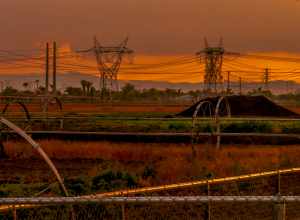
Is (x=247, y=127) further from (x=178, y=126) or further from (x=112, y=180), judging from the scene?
(x=112, y=180)

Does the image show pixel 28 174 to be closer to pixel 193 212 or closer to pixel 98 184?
pixel 98 184

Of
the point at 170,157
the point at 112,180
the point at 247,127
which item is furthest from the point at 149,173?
the point at 247,127

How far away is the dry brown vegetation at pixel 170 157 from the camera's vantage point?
52.0ft

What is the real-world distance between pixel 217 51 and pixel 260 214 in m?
75.3

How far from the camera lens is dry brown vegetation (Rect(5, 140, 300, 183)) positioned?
15852 mm

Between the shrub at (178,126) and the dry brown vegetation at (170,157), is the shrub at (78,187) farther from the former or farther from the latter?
the shrub at (178,126)

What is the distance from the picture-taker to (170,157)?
1992cm

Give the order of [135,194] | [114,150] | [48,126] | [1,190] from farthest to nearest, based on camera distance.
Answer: [48,126], [114,150], [1,190], [135,194]

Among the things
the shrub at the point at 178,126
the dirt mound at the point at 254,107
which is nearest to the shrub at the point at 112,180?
the shrub at the point at 178,126

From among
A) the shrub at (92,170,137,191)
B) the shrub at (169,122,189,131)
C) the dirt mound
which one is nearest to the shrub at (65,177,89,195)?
the shrub at (92,170,137,191)

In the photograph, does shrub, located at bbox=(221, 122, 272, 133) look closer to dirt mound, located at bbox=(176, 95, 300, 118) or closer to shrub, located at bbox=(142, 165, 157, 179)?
dirt mound, located at bbox=(176, 95, 300, 118)

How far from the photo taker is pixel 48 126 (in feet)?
109

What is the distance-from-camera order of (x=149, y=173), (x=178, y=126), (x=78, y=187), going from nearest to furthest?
(x=78, y=187) → (x=149, y=173) → (x=178, y=126)

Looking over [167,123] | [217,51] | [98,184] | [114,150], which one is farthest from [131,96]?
[98,184]
